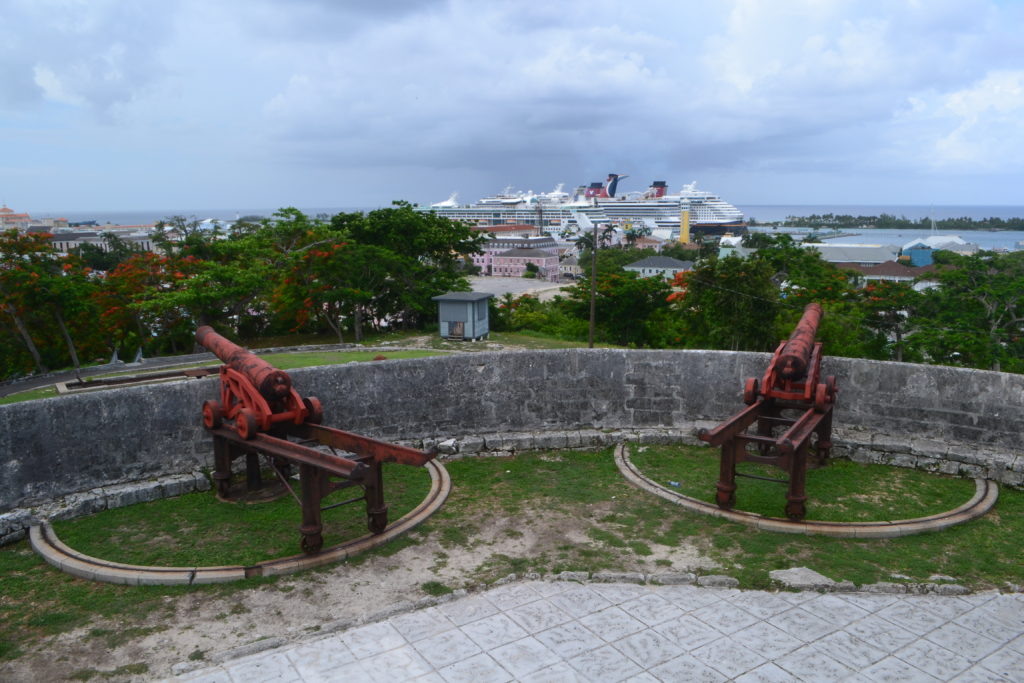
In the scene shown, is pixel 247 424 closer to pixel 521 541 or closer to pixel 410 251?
pixel 521 541

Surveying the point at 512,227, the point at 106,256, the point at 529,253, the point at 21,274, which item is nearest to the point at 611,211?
the point at 512,227

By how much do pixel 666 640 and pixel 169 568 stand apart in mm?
3822

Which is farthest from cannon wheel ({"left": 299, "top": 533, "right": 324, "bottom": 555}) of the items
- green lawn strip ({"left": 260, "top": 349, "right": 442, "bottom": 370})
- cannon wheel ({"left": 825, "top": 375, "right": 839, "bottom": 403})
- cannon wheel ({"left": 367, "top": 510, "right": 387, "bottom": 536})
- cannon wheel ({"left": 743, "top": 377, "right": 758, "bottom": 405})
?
green lawn strip ({"left": 260, "top": 349, "right": 442, "bottom": 370})

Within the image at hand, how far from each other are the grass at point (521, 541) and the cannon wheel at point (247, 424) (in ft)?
2.73

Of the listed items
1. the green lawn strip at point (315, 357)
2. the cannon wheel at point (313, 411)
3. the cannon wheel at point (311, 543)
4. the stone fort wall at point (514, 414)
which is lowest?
the green lawn strip at point (315, 357)

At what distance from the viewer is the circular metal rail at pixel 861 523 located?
6.22 metres

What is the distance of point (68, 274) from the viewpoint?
20.3m

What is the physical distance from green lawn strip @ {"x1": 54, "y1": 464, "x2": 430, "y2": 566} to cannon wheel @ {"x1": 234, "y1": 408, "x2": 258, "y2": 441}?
830 millimetres

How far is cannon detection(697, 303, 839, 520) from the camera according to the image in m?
6.32

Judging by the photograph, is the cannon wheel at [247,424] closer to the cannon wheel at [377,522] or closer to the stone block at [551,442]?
the cannon wheel at [377,522]

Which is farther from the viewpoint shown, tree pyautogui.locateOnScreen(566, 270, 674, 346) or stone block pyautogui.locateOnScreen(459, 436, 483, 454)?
tree pyautogui.locateOnScreen(566, 270, 674, 346)

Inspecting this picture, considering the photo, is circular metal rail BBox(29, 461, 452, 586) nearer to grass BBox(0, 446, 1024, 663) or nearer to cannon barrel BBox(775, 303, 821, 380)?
A: grass BBox(0, 446, 1024, 663)

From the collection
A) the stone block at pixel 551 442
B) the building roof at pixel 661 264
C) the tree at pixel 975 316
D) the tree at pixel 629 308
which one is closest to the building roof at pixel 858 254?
the building roof at pixel 661 264

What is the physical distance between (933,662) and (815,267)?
1947 centimetres
